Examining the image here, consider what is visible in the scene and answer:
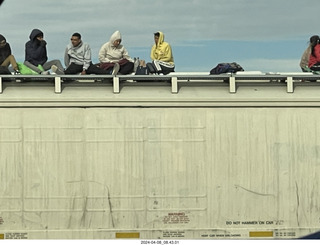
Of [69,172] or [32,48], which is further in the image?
[32,48]

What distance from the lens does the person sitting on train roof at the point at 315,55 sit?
1309 cm

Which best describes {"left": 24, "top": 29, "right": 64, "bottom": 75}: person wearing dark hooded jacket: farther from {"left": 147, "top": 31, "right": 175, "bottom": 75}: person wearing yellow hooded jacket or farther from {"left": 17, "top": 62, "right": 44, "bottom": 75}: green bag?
{"left": 147, "top": 31, "right": 175, "bottom": 75}: person wearing yellow hooded jacket

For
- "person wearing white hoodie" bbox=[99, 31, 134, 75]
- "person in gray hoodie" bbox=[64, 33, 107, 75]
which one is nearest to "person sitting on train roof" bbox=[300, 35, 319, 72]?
"person wearing white hoodie" bbox=[99, 31, 134, 75]

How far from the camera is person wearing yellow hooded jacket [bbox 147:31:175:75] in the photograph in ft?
41.7

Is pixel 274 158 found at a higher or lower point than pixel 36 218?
higher

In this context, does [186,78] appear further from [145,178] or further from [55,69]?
[55,69]

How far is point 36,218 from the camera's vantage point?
11.8m

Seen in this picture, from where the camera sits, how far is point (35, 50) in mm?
12539

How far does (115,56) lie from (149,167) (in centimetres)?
256

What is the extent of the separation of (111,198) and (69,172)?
100cm

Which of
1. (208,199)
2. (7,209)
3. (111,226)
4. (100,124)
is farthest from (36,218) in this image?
(208,199)

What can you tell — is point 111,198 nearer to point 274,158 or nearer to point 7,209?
point 7,209

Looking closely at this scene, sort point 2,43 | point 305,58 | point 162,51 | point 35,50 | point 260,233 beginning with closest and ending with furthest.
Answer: point 260,233, point 2,43, point 35,50, point 162,51, point 305,58

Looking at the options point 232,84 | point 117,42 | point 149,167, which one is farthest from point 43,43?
point 232,84
